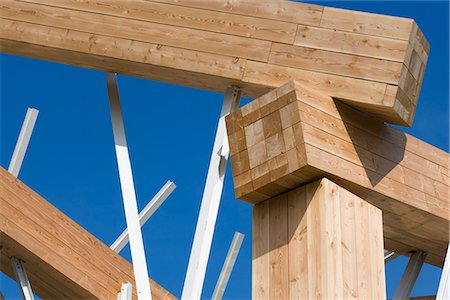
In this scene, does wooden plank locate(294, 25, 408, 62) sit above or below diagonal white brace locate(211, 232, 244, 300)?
below

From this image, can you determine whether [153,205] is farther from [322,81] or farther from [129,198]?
[322,81]

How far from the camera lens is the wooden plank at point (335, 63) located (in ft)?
16.5

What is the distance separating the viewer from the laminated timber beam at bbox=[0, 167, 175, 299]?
734cm

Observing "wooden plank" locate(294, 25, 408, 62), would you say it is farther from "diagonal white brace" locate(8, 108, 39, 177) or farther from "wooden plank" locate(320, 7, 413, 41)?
"diagonal white brace" locate(8, 108, 39, 177)

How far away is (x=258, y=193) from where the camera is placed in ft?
17.1

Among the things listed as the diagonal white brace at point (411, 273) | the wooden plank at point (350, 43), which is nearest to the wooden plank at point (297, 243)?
the wooden plank at point (350, 43)

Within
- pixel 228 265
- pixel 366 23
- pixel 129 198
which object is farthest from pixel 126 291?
pixel 366 23

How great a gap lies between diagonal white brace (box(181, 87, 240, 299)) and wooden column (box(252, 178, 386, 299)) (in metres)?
0.30

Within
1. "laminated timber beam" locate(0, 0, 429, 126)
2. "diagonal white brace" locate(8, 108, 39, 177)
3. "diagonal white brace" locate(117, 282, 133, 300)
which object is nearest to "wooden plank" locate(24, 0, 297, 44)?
"laminated timber beam" locate(0, 0, 429, 126)

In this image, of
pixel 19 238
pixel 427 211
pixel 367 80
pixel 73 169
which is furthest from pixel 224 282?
pixel 73 169

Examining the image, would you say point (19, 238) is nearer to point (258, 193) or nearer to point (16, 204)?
point (16, 204)

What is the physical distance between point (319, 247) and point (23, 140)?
12.5 feet

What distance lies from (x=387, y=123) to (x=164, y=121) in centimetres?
5251

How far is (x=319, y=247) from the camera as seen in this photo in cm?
486
